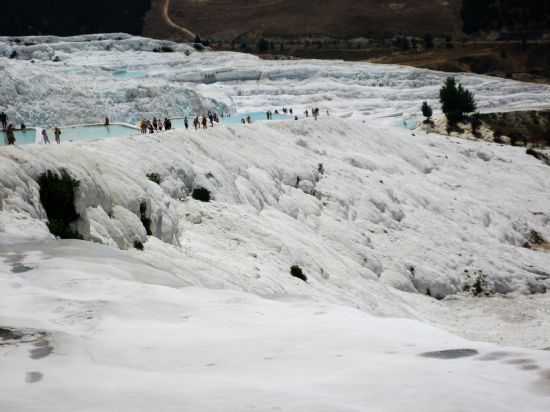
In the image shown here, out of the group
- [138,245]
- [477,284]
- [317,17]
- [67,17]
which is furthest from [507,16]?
[138,245]

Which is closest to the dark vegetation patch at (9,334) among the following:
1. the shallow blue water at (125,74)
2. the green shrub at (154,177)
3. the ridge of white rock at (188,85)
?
the green shrub at (154,177)

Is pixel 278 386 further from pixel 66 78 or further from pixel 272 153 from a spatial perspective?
pixel 66 78

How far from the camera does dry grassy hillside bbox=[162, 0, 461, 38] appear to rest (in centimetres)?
14550

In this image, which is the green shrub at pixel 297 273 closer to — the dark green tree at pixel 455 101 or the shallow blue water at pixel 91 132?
the shallow blue water at pixel 91 132

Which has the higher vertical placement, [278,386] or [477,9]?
[477,9]

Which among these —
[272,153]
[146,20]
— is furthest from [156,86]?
[146,20]

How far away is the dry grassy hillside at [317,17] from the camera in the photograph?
14550 centimetres

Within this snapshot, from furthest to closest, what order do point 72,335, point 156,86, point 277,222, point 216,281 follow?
point 156,86, point 277,222, point 216,281, point 72,335

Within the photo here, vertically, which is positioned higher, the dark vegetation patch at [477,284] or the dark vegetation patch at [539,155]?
the dark vegetation patch at [539,155]

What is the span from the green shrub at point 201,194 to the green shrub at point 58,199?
10947mm

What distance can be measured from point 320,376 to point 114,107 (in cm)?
4939

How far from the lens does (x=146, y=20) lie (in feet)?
551

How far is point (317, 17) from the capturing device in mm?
155375

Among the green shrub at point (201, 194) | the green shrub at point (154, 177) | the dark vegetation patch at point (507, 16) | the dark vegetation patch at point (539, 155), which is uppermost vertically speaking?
the dark vegetation patch at point (507, 16)
